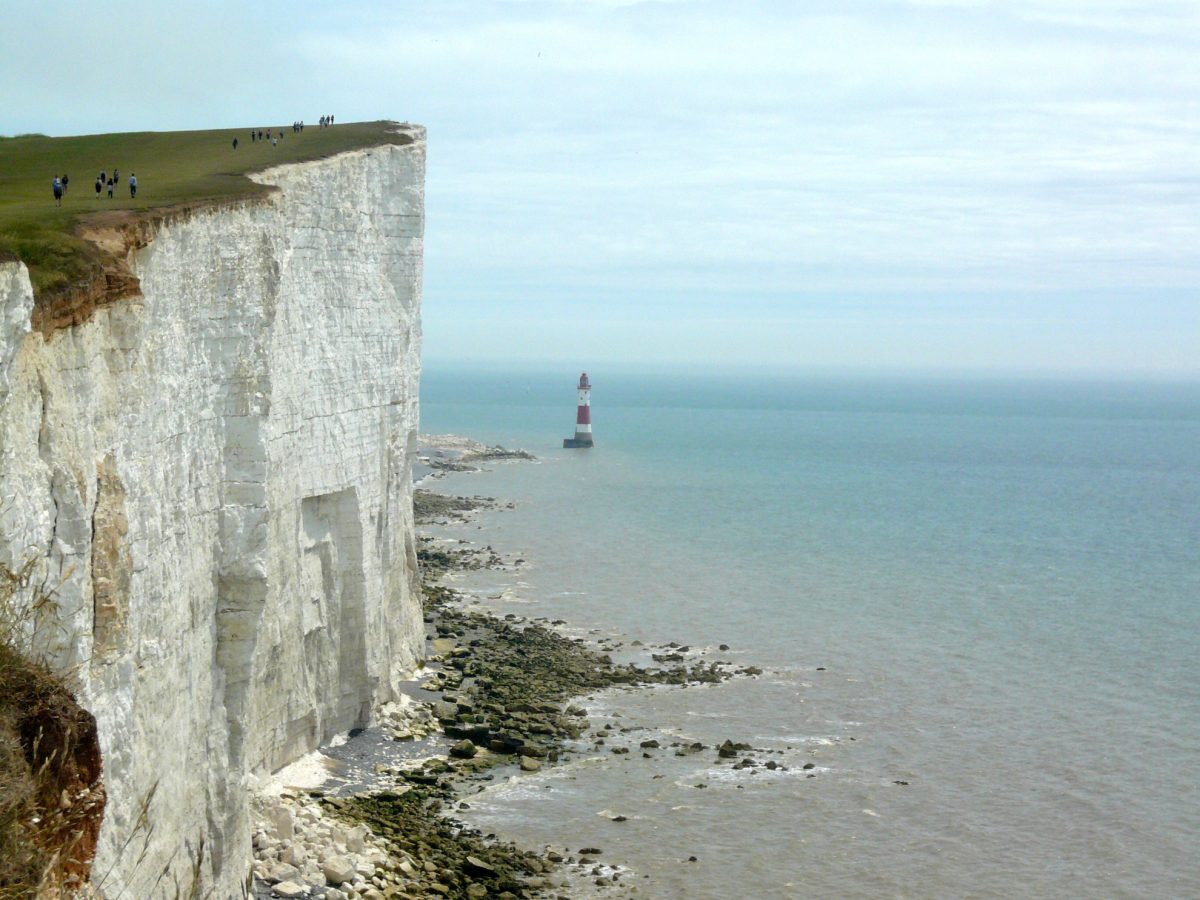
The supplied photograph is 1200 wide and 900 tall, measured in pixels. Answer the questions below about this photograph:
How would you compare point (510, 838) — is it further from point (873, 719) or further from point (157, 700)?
point (873, 719)

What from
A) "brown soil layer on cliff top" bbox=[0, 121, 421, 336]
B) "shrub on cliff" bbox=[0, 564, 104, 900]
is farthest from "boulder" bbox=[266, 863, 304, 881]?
"brown soil layer on cliff top" bbox=[0, 121, 421, 336]

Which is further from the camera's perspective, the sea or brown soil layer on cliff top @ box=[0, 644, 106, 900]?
the sea

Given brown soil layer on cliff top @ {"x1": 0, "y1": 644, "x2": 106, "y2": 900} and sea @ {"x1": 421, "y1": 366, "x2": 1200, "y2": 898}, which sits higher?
brown soil layer on cliff top @ {"x1": 0, "y1": 644, "x2": 106, "y2": 900}

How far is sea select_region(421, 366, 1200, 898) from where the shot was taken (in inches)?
1014

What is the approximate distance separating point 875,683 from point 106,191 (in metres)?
25.1

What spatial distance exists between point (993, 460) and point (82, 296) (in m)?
108

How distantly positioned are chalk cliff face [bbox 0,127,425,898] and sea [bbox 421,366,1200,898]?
548 cm

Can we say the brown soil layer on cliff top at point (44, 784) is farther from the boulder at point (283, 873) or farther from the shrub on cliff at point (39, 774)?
the boulder at point (283, 873)

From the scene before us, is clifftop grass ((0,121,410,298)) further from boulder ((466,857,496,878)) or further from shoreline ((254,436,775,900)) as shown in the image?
boulder ((466,857,496,878))

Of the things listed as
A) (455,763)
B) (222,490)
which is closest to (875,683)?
(455,763)

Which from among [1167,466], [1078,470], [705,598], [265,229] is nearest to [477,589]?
[705,598]

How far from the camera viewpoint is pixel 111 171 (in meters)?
28.6

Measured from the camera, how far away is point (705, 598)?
4912 cm

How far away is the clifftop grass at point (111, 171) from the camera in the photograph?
16016mm
